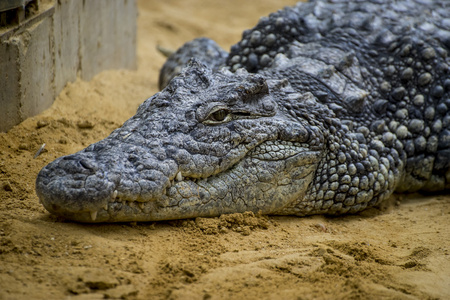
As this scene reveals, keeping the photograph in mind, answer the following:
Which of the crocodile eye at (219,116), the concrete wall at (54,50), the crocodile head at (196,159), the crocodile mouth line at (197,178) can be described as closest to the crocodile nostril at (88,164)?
the crocodile head at (196,159)

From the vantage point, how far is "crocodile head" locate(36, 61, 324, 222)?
303 centimetres

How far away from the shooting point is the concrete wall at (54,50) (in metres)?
4.00

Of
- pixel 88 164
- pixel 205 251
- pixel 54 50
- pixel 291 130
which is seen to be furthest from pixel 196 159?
pixel 54 50

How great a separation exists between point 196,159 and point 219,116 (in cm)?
42

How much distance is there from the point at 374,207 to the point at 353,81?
1.12 metres

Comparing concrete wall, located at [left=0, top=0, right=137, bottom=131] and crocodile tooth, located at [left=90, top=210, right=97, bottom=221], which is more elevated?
concrete wall, located at [left=0, top=0, right=137, bottom=131]

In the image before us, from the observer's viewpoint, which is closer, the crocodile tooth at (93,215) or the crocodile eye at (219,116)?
the crocodile tooth at (93,215)

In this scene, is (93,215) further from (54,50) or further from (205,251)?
(54,50)

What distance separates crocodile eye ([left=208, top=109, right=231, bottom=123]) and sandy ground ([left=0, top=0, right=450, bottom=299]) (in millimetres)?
696

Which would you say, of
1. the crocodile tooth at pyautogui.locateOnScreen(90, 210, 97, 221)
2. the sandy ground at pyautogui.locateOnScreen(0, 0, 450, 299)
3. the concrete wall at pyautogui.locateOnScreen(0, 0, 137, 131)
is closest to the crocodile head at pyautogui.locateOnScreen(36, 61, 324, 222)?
the crocodile tooth at pyautogui.locateOnScreen(90, 210, 97, 221)

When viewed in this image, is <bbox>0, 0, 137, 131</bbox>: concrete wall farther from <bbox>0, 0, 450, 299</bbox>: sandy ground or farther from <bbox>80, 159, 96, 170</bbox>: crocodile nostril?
<bbox>80, 159, 96, 170</bbox>: crocodile nostril

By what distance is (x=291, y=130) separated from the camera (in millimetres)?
3809

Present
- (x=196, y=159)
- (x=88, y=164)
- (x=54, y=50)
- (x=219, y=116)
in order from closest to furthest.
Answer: (x=88, y=164) → (x=196, y=159) → (x=219, y=116) → (x=54, y=50)

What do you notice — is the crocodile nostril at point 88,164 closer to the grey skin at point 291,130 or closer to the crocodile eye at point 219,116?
the grey skin at point 291,130
